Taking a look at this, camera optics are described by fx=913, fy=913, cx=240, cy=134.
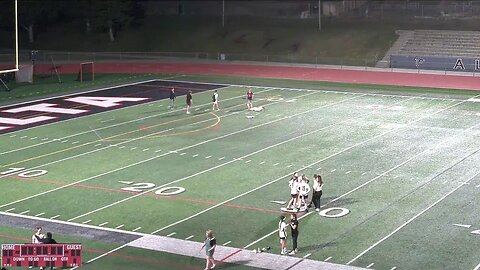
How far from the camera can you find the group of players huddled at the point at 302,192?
2855 centimetres

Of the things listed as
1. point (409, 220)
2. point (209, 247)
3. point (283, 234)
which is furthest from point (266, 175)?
point (209, 247)

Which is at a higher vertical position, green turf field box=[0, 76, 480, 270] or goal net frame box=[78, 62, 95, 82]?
goal net frame box=[78, 62, 95, 82]

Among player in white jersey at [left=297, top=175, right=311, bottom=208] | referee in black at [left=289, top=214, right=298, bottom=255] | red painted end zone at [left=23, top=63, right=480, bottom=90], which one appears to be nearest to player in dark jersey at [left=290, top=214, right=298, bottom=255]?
referee in black at [left=289, top=214, right=298, bottom=255]

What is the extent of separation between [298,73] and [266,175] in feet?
112

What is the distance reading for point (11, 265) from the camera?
22656 millimetres

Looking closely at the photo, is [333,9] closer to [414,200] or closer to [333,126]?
[333,126]

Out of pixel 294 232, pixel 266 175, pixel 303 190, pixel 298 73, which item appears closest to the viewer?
pixel 294 232

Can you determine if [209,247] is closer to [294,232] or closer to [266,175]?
[294,232]

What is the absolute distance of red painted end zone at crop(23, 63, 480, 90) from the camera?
61.2 m
